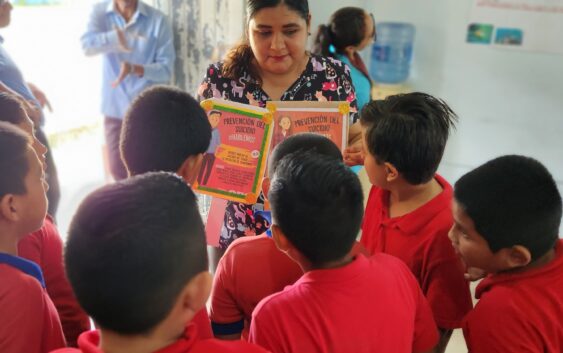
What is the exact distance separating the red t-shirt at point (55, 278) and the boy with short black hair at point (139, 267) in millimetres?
454

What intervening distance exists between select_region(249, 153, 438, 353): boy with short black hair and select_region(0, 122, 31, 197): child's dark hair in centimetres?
51

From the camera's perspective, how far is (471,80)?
3.55 meters

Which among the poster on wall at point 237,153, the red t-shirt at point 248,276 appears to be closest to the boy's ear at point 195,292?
the red t-shirt at point 248,276

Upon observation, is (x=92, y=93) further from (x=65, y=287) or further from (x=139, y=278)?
(x=139, y=278)

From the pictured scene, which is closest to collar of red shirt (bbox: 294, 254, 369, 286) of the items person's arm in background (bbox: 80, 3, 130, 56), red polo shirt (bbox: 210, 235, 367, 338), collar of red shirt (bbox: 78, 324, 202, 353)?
red polo shirt (bbox: 210, 235, 367, 338)

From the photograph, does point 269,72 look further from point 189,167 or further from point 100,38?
point 100,38

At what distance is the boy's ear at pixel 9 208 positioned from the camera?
3.13 feet

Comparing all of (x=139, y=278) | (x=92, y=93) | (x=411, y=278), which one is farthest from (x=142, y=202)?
(x=92, y=93)

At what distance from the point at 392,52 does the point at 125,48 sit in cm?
193

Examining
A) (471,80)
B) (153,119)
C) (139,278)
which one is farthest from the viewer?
(471,80)

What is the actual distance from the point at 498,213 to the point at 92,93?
10.8ft

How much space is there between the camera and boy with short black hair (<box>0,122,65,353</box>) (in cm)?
83

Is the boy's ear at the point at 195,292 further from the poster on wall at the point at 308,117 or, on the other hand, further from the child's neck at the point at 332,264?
the poster on wall at the point at 308,117

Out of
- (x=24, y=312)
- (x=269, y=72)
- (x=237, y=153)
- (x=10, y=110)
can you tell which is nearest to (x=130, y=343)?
(x=24, y=312)
